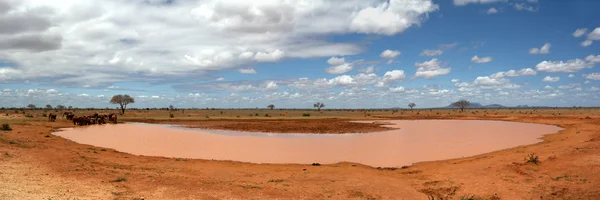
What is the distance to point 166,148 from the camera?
2458 cm

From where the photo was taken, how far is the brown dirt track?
37.4 feet

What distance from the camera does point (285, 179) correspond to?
47.5 ft

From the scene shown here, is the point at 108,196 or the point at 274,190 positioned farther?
the point at 274,190

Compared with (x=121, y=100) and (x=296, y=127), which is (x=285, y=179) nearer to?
(x=296, y=127)

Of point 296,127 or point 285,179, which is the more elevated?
point 296,127

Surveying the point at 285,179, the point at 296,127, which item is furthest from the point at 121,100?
the point at 285,179

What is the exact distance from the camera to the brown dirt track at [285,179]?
11406 millimetres

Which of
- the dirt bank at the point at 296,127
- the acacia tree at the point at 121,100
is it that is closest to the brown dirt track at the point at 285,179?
the dirt bank at the point at 296,127

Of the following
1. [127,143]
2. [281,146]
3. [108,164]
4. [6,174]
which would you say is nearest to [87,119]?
[127,143]

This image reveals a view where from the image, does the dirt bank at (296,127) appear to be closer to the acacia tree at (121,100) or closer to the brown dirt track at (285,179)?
the brown dirt track at (285,179)

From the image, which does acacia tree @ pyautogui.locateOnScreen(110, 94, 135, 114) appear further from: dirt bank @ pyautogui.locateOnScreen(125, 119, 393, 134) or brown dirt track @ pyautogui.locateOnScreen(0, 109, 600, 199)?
brown dirt track @ pyautogui.locateOnScreen(0, 109, 600, 199)

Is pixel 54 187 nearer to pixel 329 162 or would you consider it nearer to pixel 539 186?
pixel 329 162

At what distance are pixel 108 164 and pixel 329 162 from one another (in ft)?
34.6

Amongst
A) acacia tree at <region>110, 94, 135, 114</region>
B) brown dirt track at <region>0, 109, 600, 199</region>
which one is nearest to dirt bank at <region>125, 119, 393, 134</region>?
brown dirt track at <region>0, 109, 600, 199</region>
